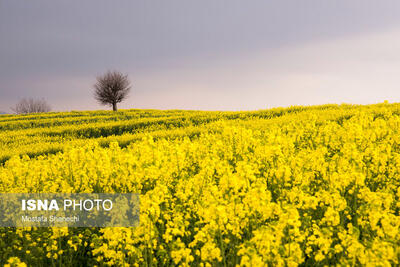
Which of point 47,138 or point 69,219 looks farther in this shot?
point 47,138

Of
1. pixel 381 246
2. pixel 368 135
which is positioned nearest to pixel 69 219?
pixel 381 246

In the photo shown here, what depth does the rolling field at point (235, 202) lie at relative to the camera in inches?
134

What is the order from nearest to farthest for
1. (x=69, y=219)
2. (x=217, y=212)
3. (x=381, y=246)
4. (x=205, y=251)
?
(x=381, y=246), (x=205, y=251), (x=217, y=212), (x=69, y=219)

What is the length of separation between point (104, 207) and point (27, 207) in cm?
148

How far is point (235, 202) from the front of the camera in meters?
4.25

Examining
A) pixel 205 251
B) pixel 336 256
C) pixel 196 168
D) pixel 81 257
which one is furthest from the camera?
pixel 196 168

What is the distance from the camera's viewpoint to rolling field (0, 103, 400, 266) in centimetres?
341

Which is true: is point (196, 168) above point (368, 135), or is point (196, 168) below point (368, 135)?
below

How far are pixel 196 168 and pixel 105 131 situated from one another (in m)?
14.4

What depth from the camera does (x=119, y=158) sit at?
7648 millimetres

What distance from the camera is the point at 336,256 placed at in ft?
13.7

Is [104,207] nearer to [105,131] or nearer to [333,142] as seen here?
[333,142]

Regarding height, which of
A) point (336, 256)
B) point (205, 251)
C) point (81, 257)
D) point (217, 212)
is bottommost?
point (81, 257)

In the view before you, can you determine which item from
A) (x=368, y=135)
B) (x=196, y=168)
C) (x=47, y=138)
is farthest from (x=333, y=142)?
(x=47, y=138)
